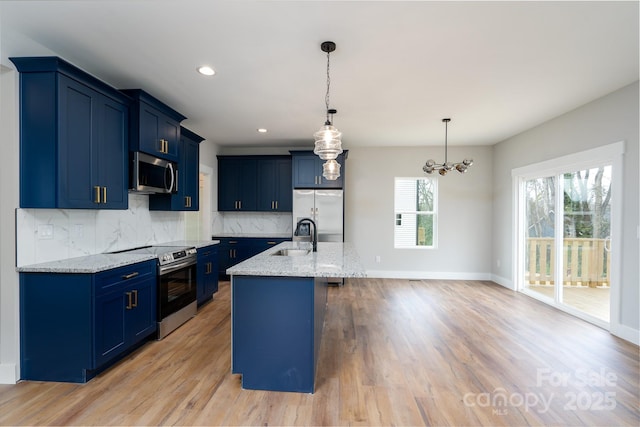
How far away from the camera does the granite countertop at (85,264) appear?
2.15 meters

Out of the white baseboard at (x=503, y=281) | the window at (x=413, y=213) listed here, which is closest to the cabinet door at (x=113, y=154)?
the window at (x=413, y=213)

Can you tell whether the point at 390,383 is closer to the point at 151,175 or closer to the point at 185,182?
the point at 151,175

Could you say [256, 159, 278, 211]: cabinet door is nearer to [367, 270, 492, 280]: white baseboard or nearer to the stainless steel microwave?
the stainless steel microwave

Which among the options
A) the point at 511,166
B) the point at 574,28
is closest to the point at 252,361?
the point at 574,28

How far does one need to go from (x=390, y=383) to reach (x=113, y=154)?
3.19m

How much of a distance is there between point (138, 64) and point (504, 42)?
10.2 feet

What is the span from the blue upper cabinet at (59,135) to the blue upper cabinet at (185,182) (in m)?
1.07

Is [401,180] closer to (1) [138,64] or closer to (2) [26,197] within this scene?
(1) [138,64]

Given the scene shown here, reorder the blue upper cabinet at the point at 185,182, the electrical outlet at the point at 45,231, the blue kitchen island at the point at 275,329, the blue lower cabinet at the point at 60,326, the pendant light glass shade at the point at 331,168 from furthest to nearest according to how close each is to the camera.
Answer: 1. the blue upper cabinet at the point at 185,182
2. the pendant light glass shade at the point at 331,168
3. the electrical outlet at the point at 45,231
4. the blue lower cabinet at the point at 60,326
5. the blue kitchen island at the point at 275,329

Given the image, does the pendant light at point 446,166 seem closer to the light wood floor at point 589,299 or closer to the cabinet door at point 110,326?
the light wood floor at point 589,299

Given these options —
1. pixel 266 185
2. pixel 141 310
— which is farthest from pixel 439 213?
pixel 141 310

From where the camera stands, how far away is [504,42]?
2.21 m

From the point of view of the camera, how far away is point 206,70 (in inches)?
106

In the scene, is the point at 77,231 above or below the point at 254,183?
below
